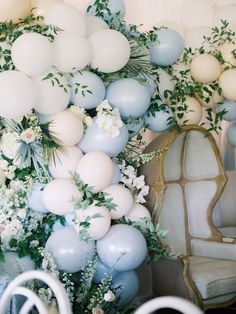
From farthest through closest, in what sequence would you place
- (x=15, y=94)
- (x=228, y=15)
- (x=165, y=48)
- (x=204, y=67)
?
(x=228, y=15), (x=204, y=67), (x=165, y=48), (x=15, y=94)

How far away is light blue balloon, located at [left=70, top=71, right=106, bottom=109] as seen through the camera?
2076mm

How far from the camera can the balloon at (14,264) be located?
2057 millimetres

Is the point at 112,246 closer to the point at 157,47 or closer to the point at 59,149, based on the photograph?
the point at 59,149

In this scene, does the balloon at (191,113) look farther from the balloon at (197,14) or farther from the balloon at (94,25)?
the balloon at (94,25)

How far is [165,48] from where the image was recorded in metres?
2.57

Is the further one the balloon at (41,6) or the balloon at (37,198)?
the balloon at (41,6)

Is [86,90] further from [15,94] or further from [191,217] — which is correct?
[191,217]

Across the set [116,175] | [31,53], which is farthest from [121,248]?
[31,53]

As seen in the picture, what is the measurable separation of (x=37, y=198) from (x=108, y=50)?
0.72 meters

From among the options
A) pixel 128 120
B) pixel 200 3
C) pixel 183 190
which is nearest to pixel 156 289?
pixel 183 190

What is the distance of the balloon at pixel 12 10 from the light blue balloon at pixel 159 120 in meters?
0.81

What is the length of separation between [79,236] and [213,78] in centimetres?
141

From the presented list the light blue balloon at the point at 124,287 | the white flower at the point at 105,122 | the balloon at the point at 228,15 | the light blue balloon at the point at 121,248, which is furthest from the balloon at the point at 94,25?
the light blue balloon at the point at 124,287

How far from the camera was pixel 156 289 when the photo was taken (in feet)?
9.01
